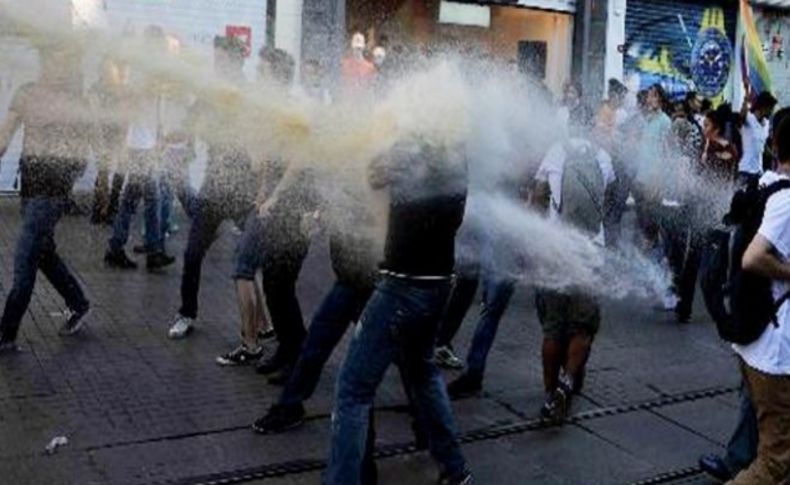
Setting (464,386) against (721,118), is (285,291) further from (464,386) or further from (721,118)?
(721,118)

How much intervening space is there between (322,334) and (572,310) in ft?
4.91

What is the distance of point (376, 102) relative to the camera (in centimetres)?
534

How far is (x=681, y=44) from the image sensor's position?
741 inches

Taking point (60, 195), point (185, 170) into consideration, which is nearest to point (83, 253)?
point (185, 170)

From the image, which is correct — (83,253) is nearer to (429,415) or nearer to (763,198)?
(429,415)

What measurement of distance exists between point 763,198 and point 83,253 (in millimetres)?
Result: 7127

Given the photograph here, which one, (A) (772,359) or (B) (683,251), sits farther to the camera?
(B) (683,251)

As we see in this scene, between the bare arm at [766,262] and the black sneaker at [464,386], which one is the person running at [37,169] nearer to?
the black sneaker at [464,386]

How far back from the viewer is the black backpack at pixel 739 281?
414cm

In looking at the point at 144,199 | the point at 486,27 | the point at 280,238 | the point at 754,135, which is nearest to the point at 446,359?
the point at 280,238

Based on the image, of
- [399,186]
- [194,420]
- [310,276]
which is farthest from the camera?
[310,276]

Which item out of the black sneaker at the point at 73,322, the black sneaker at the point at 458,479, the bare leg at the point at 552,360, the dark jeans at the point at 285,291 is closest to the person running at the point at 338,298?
the dark jeans at the point at 285,291

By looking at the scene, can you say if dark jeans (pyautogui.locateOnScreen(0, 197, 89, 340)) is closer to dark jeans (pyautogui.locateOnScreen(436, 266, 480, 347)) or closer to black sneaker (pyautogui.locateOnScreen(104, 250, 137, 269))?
dark jeans (pyautogui.locateOnScreen(436, 266, 480, 347))

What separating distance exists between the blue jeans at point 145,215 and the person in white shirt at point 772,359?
6.26m
